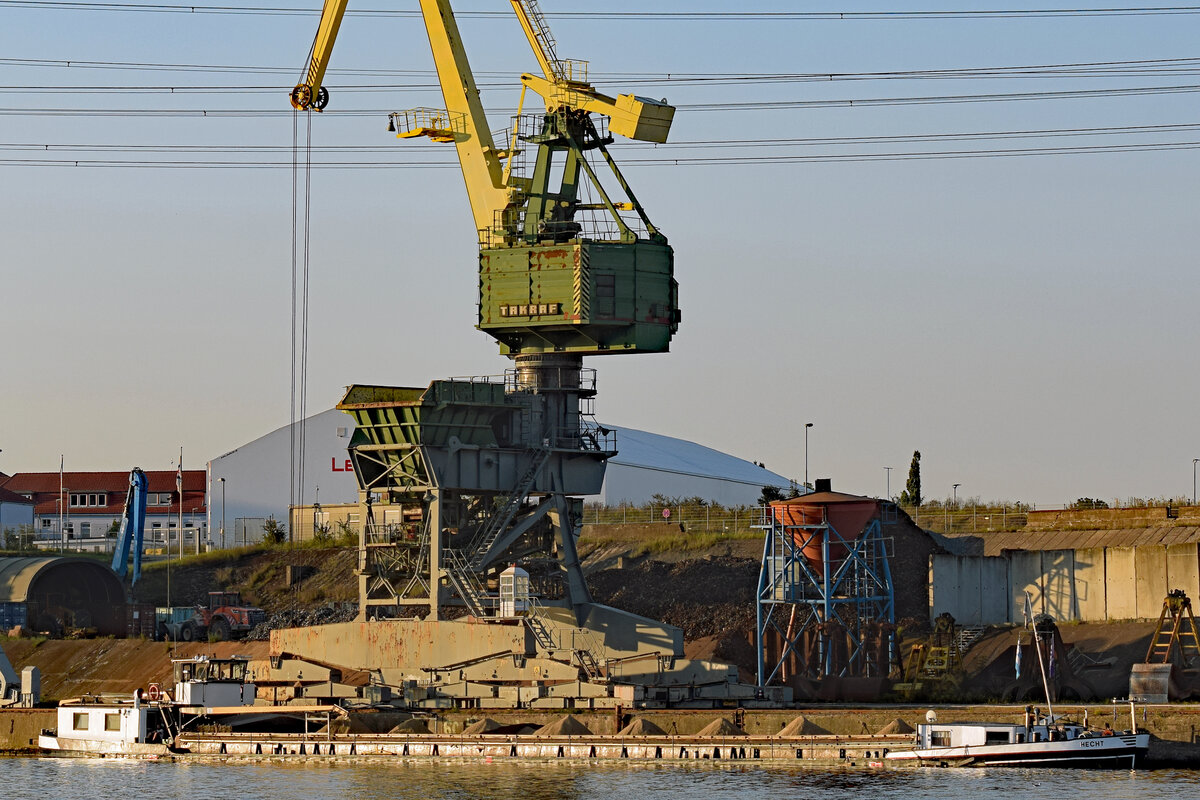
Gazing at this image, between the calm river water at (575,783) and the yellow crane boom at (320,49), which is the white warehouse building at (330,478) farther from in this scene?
the calm river water at (575,783)

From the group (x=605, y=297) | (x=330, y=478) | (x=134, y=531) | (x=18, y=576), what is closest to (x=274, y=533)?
(x=134, y=531)

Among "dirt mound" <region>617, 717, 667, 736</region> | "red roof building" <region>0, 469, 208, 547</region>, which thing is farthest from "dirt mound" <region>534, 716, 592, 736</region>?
"red roof building" <region>0, 469, 208, 547</region>

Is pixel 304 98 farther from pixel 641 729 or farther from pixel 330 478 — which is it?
pixel 330 478

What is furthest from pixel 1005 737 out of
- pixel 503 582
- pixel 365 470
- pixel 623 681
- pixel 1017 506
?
pixel 1017 506

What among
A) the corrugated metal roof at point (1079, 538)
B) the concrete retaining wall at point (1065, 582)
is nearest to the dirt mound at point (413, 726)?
the concrete retaining wall at point (1065, 582)

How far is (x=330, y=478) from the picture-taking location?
109312 millimetres

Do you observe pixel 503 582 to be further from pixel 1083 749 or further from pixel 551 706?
pixel 1083 749

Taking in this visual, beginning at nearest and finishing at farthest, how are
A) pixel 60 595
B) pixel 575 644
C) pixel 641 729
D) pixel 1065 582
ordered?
1. pixel 641 729
2. pixel 575 644
3. pixel 1065 582
4. pixel 60 595

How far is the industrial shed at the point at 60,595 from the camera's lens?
82.9 m

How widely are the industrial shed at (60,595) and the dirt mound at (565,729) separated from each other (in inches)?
1308

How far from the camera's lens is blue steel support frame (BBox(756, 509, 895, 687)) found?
61.3 meters

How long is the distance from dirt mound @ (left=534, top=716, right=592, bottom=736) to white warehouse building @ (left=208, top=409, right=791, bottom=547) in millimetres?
46451

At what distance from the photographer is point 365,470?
209ft

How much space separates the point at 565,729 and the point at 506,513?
9.58 meters
